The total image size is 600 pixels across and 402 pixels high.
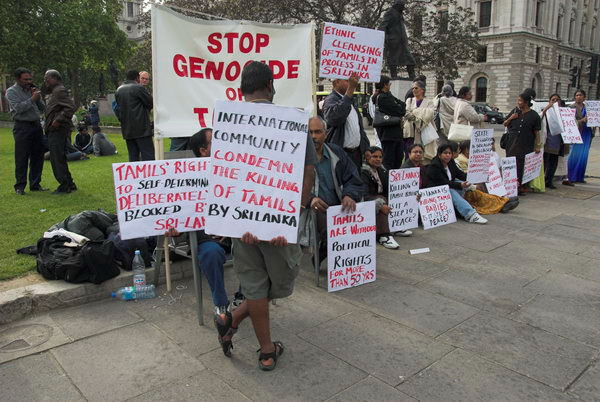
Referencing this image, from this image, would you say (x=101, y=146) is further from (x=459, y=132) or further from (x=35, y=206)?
(x=459, y=132)

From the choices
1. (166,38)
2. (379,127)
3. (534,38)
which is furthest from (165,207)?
(534,38)

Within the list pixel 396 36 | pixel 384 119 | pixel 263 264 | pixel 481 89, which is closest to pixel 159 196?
pixel 263 264

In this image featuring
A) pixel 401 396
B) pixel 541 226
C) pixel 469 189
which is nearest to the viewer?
pixel 401 396

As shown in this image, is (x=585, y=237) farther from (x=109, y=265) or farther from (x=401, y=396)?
(x=109, y=265)

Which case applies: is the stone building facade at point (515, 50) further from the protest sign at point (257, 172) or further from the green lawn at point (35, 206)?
the protest sign at point (257, 172)

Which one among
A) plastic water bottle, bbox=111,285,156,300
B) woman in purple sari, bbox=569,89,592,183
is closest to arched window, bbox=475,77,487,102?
woman in purple sari, bbox=569,89,592,183

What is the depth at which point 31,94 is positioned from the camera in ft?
25.0

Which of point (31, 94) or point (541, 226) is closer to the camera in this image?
point (541, 226)

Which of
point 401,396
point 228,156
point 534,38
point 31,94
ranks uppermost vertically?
point 534,38

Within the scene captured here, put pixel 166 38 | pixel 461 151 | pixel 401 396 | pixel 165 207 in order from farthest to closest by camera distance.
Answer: pixel 461 151, pixel 166 38, pixel 165 207, pixel 401 396

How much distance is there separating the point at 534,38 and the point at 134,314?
6134 centimetres

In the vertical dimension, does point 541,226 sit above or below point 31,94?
below

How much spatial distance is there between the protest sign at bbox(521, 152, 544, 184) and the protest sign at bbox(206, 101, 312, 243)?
6998mm

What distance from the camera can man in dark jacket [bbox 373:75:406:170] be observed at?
6.71 meters
